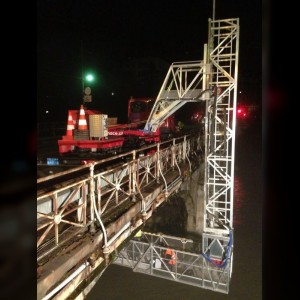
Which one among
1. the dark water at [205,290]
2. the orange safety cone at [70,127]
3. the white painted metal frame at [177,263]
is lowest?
the dark water at [205,290]

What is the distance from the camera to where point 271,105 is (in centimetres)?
90

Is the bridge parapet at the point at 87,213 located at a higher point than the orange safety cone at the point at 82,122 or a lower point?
lower

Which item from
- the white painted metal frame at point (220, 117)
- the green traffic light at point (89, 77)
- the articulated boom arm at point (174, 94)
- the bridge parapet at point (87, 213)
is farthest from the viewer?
the green traffic light at point (89, 77)

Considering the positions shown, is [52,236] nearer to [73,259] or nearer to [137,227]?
[73,259]

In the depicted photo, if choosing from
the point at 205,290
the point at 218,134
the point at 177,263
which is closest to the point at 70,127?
the point at 218,134

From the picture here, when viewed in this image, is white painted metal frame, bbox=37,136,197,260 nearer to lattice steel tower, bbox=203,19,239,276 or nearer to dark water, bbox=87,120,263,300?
lattice steel tower, bbox=203,19,239,276

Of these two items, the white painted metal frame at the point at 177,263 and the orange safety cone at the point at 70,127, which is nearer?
the orange safety cone at the point at 70,127

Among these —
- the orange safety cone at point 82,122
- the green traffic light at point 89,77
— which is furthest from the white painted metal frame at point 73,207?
the green traffic light at point 89,77

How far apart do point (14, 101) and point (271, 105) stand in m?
0.89

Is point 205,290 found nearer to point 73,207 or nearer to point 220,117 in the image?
point 220,117

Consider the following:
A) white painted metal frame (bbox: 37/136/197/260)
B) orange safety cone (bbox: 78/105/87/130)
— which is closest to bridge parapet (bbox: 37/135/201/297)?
white painted metal frame (bbox: 37/136/197/260)

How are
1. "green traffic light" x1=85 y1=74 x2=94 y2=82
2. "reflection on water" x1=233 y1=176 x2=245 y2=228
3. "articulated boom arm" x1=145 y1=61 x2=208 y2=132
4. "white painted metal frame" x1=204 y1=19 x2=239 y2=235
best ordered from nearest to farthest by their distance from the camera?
"white painted metal frame" x1=204 y1=19 x2=239 y2=235, "articulated boom arm" x1=145 y1=61 x2=208 y2=132, "green traffic light" x1=85 y1=74 x2=94 y2=82, "reflection on water" x1=233 y1=176 x2=245 y2=228

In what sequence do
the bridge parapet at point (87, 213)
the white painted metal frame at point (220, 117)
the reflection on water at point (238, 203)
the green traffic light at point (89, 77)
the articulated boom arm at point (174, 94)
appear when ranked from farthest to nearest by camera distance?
the reflection on water at point (238, 203) → the green traffic light at point (89, 77) → the articulated boom arm at point (174, 94) → the white painted metal frame at point (220, 117) → the bridge parapet at point (87, 213)

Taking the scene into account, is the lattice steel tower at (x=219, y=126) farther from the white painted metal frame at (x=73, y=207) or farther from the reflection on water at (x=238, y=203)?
the reflection on water at (x=238, y=203)
